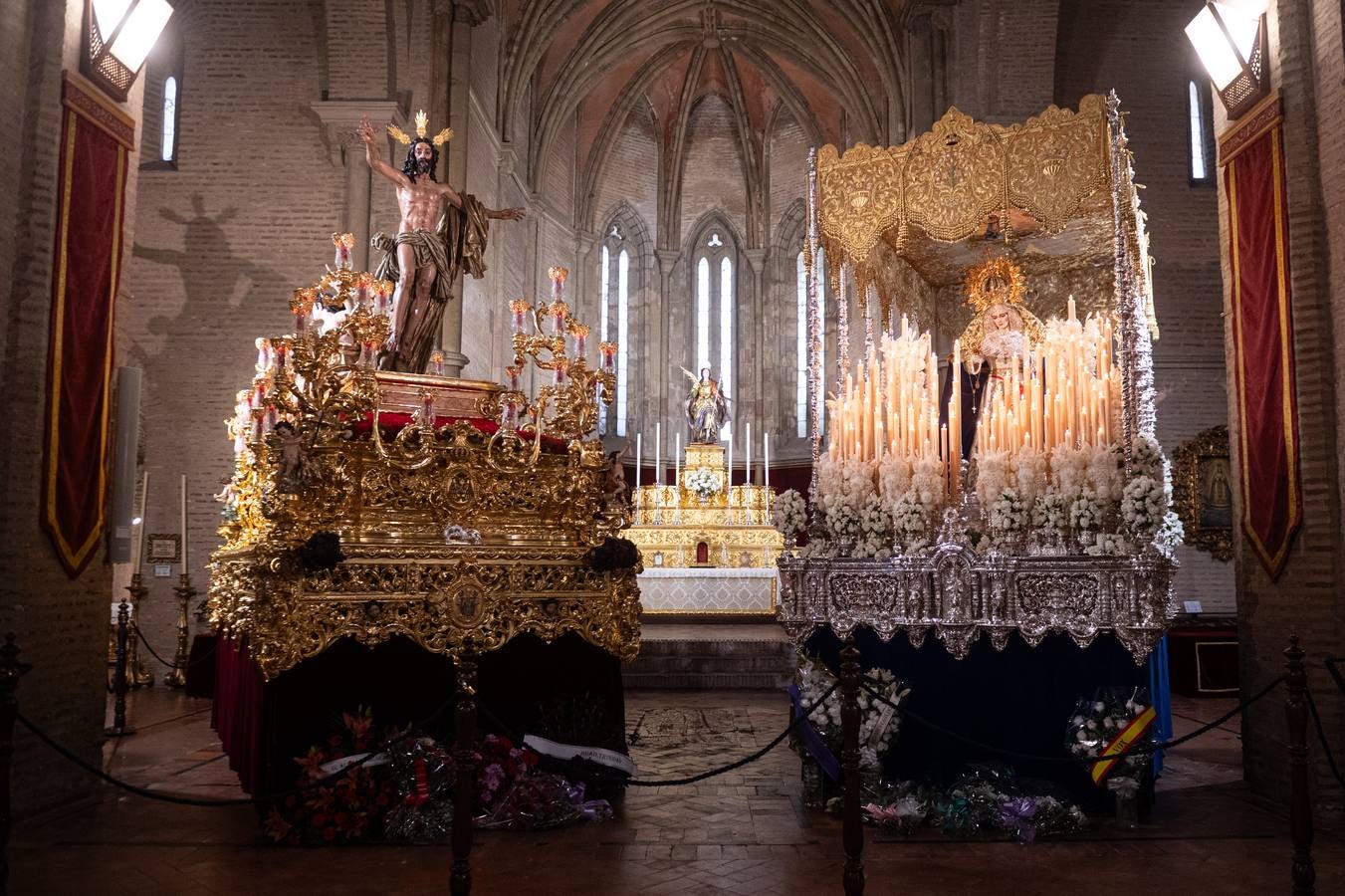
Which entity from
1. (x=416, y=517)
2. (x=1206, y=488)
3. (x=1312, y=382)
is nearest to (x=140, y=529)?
(x=416, y=517)

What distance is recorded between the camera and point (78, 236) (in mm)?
6629

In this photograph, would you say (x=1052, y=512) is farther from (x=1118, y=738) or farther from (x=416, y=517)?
(x=416, y=517)

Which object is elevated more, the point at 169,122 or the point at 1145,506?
the point at 169,122

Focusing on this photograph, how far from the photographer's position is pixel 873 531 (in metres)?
6.89

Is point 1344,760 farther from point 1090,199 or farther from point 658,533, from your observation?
point 658,533

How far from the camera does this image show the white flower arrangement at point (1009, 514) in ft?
21.6

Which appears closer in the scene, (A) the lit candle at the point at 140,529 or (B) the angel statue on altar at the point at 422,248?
(B) the angel statue on altar at the point at 422,248

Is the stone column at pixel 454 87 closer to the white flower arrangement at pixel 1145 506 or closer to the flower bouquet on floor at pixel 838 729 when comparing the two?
the flower bouquet on floor at pixel 838 729

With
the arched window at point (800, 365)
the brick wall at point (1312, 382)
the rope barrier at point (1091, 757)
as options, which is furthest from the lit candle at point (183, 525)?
the arched window at point (800, 365)

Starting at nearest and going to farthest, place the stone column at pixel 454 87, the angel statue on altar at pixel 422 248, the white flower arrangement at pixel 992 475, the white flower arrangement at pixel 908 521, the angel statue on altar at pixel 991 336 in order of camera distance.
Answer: the white flower arrangement at pixel 908 521, the white flower arrangement at pixel 992 475, the angel statue on altar at pixel 422 248, the angel statue on altar at pixel 991 336, the stone column at pixel 454 87

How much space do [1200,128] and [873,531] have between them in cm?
1150

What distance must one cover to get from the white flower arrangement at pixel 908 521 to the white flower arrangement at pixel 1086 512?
0.89m

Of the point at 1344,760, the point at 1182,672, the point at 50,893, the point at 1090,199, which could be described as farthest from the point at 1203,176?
the point at 50,893

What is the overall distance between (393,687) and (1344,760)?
5.36 metres
